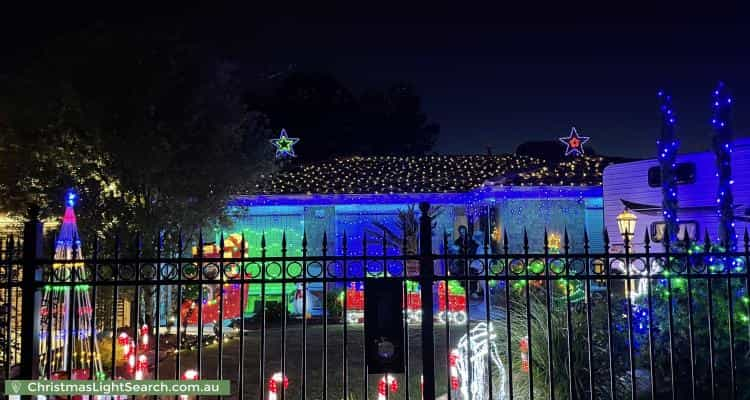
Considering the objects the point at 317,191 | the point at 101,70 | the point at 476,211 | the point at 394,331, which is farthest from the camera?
the point at 476,211

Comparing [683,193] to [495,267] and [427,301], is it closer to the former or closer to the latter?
[495,267]

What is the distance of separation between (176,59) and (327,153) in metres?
19.8

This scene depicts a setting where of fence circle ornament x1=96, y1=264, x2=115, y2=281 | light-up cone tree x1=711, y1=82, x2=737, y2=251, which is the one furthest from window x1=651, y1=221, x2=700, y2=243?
fence circle ornament x1=96, y1=264, x2=115, y2=281

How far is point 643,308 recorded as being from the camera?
6.75 metres

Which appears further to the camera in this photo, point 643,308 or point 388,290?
point 643,308

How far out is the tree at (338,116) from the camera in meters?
31.6

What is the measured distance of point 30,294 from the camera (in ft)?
15.5

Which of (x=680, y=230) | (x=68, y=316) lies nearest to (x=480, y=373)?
(x=68, y=316)

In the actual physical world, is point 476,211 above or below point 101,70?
below

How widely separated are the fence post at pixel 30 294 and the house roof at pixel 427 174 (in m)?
11.3

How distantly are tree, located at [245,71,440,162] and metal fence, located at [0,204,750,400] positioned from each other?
20.8 meters

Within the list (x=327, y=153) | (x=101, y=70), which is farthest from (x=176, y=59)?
(x=327, y=153)

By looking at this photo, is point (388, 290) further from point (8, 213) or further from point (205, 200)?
point (8, 213)

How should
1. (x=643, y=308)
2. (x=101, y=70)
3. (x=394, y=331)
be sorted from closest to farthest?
(x=394, y=331)
(x=643, y=308)
(x=101, y=70)
